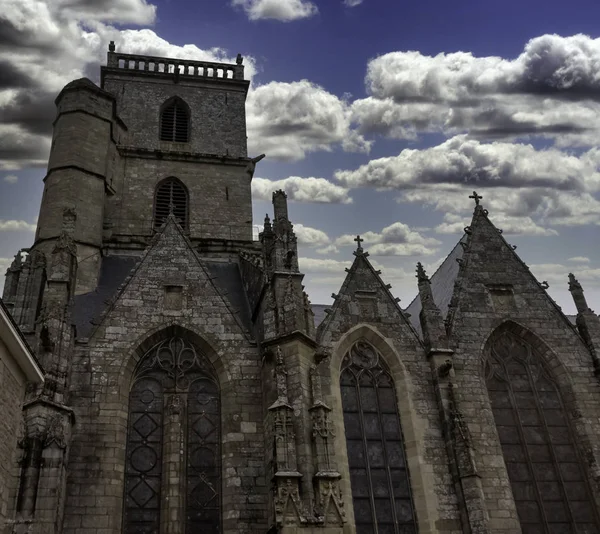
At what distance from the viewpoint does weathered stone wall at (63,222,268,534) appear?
37.2 feet

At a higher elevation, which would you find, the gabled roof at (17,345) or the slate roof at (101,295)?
the slate roof at (101,295)

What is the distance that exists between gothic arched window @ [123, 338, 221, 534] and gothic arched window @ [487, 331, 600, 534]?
20.3 ft

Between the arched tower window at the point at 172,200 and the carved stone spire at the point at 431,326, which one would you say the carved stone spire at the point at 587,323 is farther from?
the arched tower window at the point at 172,200

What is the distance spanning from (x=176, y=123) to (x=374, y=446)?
1470 centimetres

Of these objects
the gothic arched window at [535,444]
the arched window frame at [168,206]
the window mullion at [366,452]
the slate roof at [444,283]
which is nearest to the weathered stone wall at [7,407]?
the window mullion at [366,452]

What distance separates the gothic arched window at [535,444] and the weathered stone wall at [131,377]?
17.7ft

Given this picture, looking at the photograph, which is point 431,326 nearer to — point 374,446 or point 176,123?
point 374,446

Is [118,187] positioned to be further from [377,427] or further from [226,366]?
[377,427]

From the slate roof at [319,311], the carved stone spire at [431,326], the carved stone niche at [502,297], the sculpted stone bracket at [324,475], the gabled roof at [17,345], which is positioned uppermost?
the slate roof at [319,311]

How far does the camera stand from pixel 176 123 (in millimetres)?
23156

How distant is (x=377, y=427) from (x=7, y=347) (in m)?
7.99

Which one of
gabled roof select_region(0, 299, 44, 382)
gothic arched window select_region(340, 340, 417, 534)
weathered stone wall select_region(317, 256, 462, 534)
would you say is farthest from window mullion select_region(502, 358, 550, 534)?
gabled roof select_region(0, 299, 44, 382)

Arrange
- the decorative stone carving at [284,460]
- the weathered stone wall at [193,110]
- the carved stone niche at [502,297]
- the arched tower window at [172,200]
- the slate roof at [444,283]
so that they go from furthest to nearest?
the weathered stone wall at [193,110]
the arched tower window at [172,200]
the slate roof at [444,283]
the carved stone niche at [502,297]
the decorative stone carving at [284,460]

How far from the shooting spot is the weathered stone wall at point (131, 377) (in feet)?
37.2
